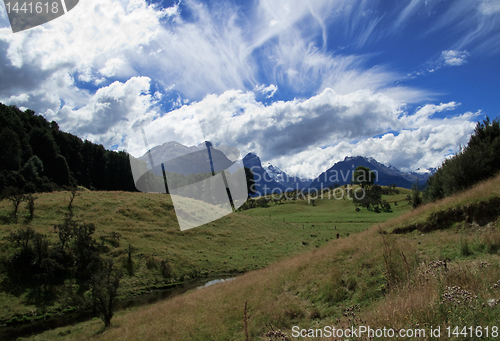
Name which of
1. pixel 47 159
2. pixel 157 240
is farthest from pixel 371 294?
pixel 47 159

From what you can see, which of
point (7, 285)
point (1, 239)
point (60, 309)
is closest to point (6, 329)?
point (60, 309)

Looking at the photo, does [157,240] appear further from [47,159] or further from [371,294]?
[47,159]

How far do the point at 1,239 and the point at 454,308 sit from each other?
3225cm

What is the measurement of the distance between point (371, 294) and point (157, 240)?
31023 mm

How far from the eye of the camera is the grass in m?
24.8

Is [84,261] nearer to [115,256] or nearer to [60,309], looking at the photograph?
[115,256]

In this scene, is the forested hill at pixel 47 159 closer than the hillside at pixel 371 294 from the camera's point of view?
No

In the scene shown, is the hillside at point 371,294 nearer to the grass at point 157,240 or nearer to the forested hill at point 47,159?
the grass at point 157,240

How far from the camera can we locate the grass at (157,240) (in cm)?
2477

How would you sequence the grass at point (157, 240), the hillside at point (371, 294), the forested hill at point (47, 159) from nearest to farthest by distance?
the hillside at point (371, 294)
the grass at point (157, 240)
the forested hill at point (47, 159)

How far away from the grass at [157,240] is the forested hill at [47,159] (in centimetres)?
2977

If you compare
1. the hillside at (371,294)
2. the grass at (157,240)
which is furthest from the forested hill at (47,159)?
the hillside at (371,294)

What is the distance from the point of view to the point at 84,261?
23.2 metres

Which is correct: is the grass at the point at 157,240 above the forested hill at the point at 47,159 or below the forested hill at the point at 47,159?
below
